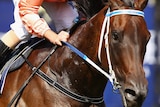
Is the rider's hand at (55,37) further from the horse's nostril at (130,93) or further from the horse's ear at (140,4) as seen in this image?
the horse's nostril at (130,93)

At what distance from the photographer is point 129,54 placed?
3.61m

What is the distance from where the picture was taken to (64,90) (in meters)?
4.08

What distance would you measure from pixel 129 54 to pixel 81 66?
539 millimetres

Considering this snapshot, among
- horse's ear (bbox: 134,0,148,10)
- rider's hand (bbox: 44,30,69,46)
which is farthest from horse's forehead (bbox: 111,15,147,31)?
rider's hand (bbox: 44,30,69,46)

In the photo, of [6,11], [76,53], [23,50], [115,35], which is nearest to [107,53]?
[115,35]

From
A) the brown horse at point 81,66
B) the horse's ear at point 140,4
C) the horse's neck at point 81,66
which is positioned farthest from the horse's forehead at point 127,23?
the horse's neck at point 81,66

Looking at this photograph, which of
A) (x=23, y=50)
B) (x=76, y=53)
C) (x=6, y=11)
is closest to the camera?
(x=76, y=53)

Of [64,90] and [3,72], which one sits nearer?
[64,90]

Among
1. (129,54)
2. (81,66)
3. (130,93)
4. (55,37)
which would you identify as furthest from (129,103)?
(55,37)

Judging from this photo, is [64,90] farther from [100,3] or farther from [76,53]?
[100,3]

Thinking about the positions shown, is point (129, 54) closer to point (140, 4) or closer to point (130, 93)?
point (130, 93)

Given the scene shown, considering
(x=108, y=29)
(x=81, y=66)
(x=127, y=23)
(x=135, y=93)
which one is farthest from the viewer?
(x=81, y=66)

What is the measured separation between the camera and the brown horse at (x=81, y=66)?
Answer: 3.64m

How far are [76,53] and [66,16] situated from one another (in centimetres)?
54
